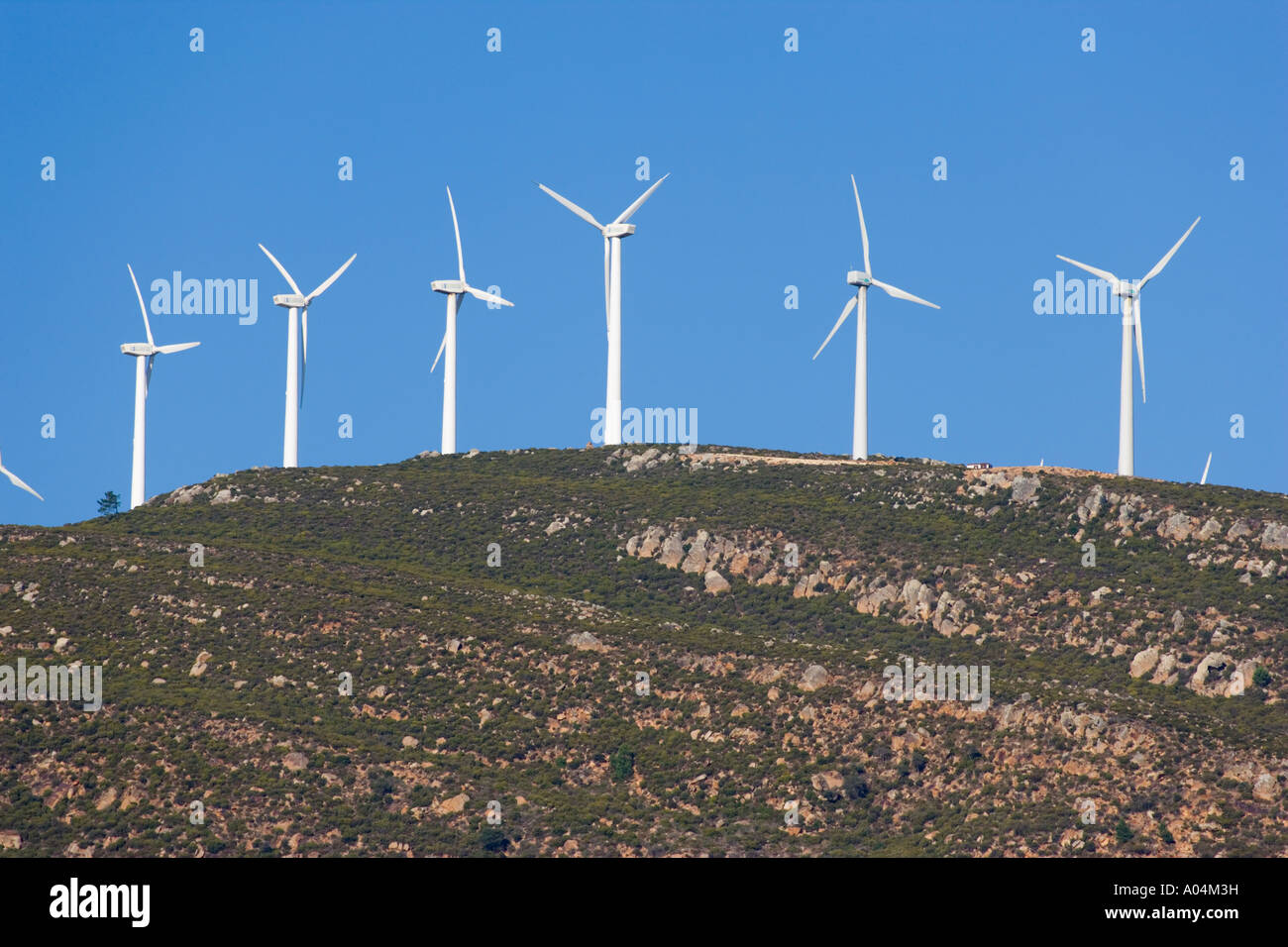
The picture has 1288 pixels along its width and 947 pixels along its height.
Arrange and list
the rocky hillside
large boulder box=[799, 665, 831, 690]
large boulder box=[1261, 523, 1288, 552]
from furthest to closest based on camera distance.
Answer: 1. large boulder box=[1261, 523, 1288, 552]
2. large boulder box=[799, 665, 831, 690]
3. the rocky hillside

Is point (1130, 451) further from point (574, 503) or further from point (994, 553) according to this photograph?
point (574, 503)

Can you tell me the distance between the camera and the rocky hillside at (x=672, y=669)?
94438 millimetres

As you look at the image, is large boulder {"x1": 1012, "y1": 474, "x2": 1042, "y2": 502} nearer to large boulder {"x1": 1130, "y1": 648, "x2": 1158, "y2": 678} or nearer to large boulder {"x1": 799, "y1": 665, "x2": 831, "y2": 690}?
large boulder {"x1": 1130, "y1": 648, "x2": 1158, "y2": 678}

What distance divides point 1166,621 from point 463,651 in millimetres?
42728

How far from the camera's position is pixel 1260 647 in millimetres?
113500

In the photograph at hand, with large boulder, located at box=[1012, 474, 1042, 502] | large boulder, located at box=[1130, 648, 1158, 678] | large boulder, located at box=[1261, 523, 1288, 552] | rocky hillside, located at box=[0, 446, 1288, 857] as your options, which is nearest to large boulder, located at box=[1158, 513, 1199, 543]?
rocky hillside, located at box=[0, 446, 1288, 857]

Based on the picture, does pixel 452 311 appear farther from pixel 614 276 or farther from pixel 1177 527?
pixel 1177 527

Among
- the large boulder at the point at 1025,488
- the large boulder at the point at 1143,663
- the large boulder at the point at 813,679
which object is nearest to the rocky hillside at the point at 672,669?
the large boulder at the point at 813,679

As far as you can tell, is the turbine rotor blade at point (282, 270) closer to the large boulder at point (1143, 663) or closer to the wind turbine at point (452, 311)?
the wind turbine at point (452, 311)

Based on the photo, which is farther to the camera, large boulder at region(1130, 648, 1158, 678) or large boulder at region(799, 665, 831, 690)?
large boulder at region(1130, 648, 1158, 678)

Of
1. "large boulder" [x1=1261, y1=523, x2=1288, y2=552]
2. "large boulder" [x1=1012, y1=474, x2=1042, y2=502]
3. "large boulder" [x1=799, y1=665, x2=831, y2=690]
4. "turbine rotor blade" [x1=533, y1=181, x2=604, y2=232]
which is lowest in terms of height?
"large boulder" [x1=799, y1=665, x2=831, y2=690]

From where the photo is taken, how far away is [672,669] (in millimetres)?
114062

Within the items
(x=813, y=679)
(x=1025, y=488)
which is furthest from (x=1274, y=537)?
(x=813, y=679)

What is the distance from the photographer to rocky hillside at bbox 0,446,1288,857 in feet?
310
